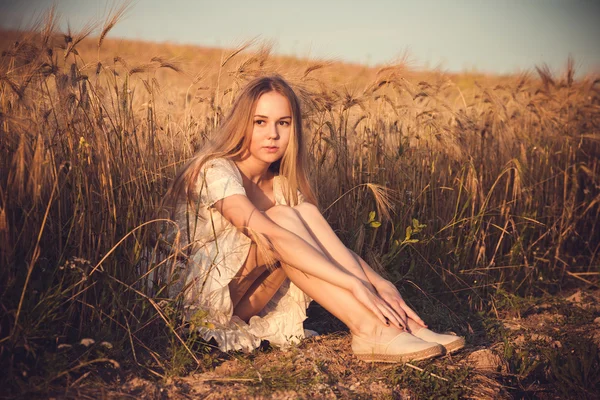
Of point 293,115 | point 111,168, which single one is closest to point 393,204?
point 293,115

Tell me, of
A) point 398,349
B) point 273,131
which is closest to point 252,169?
point 273,131

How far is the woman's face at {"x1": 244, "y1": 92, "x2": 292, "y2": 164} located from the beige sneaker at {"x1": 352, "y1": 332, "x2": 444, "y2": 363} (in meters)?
0.94

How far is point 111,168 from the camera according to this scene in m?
2.37

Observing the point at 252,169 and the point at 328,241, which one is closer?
the point at 328,241

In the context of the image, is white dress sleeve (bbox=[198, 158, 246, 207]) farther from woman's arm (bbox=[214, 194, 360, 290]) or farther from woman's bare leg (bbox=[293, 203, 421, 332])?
woman's bare leg (bbox=[293, 203, 421, 332])

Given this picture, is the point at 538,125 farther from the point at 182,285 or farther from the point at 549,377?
the point at 182,285

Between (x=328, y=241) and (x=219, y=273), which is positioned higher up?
(x=328, y=241)

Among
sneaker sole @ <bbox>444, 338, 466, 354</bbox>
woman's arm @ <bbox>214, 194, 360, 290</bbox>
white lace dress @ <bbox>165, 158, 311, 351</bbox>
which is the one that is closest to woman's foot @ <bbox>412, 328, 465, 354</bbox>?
sneaker sole @ <bbox>444, 338, 466, 354</bbox>

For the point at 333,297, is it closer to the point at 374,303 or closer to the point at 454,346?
the point at 374,303

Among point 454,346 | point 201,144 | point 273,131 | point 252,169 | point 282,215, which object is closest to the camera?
point 454,346

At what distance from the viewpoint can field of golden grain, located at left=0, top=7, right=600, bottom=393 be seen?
2072 mm

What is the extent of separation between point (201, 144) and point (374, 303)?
1.32 meters

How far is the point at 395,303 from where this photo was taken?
242cm

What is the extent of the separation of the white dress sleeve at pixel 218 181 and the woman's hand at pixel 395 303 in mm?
712
